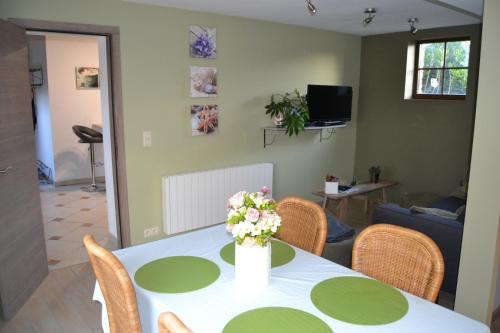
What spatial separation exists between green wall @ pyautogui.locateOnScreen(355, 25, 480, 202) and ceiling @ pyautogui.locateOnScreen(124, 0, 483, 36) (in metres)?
0.49

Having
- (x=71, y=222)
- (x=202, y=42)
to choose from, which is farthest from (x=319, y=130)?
(x=71, y=222)

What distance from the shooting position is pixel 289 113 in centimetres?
474

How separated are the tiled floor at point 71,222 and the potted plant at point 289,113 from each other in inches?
87.4

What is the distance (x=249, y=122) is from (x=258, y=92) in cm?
36

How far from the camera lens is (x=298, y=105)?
500 cm

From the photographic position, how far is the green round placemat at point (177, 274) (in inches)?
74.1

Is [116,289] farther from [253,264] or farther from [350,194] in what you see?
[350,194]

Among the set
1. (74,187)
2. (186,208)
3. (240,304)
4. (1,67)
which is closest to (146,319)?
(240,304)

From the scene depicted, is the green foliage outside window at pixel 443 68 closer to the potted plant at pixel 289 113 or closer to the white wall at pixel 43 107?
the potted plant at pixel 289 113

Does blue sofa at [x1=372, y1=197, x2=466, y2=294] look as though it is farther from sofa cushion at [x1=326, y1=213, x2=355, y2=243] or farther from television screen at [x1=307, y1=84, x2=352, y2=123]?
television screen at [x1=307, y1=84, x2=352, y2=123]

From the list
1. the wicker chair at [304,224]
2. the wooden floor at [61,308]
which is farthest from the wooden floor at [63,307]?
the wicker chair at [304,224]

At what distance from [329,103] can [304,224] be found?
10.0 feet

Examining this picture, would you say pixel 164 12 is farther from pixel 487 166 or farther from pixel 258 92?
pixel 487 166

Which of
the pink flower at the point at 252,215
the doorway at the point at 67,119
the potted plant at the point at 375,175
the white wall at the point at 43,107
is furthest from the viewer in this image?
the white wall at the point at 43,107
